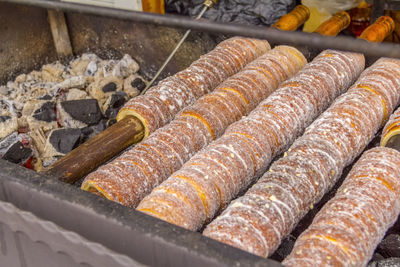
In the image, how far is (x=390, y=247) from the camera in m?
2.22

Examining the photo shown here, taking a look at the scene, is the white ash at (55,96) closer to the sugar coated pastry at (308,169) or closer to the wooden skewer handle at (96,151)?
the wooden skewer handle at (96,151)

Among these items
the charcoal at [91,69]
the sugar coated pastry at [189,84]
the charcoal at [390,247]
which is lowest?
the charcoal at [390,247]

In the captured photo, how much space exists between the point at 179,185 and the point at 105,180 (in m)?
0.40

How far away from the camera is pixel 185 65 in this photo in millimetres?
4289

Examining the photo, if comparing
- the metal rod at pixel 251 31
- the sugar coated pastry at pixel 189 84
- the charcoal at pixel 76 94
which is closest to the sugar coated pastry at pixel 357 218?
the metal rod at pixel 251 31

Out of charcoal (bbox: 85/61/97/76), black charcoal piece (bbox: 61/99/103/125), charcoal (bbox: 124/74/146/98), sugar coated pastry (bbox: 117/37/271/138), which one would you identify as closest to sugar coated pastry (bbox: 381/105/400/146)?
sugar coated pastry (bbox: 117/37/271/138)

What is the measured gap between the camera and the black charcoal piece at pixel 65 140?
3.44 metres

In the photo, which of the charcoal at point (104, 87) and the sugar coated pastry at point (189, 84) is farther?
the charcoal at point (104, 87)

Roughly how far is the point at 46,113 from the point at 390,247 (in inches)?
117

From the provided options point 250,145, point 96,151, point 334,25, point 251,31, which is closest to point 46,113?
point 96,151

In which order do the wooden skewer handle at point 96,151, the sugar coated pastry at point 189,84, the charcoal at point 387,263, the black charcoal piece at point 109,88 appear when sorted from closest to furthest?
the charcoal at point 387,263
the wooden skewer handle at point 96,151
the sugar coated pastry at point 189,84
the black charcoal piece at point 109,88

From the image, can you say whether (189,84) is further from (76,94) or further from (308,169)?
(76,94)

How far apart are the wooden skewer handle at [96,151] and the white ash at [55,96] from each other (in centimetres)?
87

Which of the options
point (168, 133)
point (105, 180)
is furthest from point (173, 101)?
point (105, 180)
